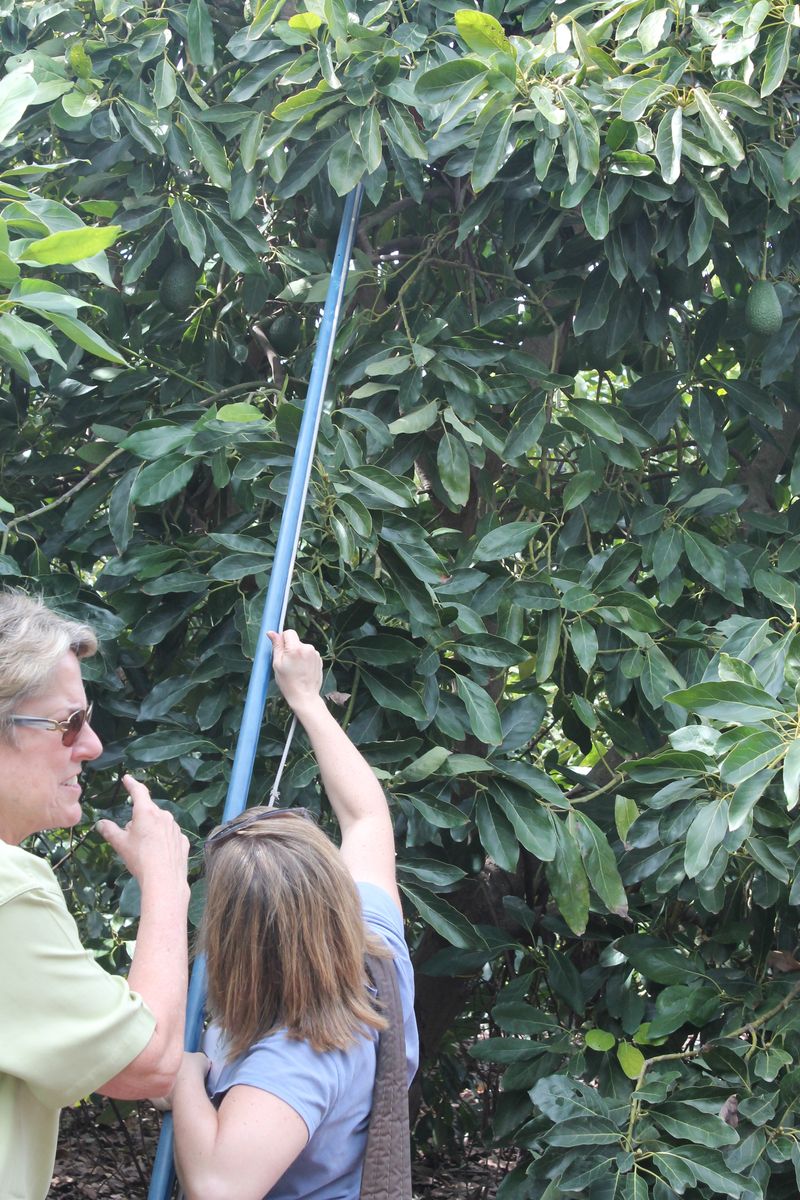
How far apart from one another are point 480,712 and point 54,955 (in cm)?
113

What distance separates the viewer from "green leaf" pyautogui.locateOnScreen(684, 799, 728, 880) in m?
1.97

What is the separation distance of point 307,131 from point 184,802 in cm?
124

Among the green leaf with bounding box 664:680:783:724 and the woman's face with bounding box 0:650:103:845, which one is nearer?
the woman's face with bounding box 0:650:103:845

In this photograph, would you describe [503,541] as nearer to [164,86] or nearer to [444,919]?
[444,919]

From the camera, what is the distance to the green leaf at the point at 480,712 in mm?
2248

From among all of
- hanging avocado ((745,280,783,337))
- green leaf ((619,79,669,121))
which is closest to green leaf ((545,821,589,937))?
hanging avocado ((745,280,783,337))

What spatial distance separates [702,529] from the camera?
274 centimetres

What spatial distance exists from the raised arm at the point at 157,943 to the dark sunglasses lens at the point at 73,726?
0.40ft

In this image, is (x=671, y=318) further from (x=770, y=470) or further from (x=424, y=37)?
(x=424, y=37)

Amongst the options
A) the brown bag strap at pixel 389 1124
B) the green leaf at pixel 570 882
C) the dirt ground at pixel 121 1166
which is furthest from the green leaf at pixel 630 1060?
the dirt ground at pixel 121 1166

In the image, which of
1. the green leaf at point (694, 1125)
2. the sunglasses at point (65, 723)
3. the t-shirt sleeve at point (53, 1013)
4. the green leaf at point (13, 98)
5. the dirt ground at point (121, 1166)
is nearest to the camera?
the t-shirt sleeve at point (53, 1013)

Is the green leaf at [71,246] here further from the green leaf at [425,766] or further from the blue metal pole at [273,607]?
the green leaf at [425,766]

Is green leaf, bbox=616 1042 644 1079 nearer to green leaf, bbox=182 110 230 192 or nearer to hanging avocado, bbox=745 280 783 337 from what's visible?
hanging avocado, bbox=745 280 783 337

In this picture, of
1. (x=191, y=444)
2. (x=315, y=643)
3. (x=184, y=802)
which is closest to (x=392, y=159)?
(x=191, y=444)
